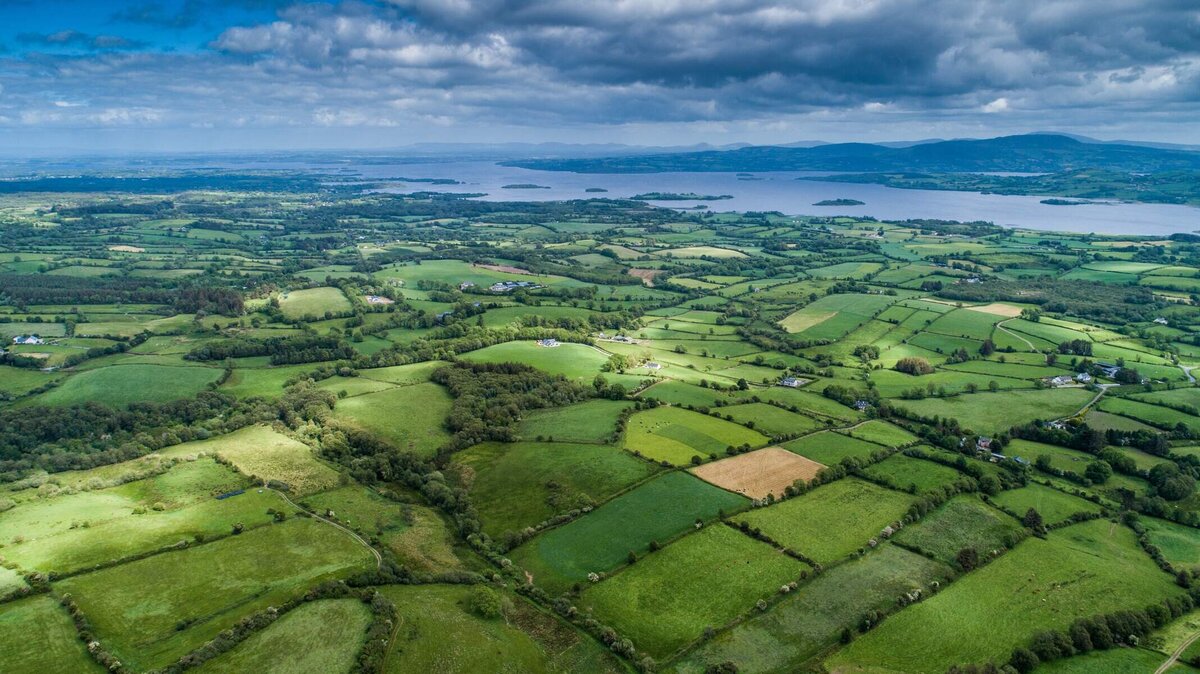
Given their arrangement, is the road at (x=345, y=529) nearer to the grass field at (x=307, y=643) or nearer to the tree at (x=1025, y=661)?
the grass field at (x=307, y=643)

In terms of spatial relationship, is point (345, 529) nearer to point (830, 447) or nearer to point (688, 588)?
point (688, 588)

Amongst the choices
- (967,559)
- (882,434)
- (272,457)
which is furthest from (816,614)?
(272,457)

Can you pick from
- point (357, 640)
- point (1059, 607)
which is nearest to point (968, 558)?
point (1059, 607)

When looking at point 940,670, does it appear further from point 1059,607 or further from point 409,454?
point 409,454

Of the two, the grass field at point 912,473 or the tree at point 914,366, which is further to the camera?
the tree at point 914,366

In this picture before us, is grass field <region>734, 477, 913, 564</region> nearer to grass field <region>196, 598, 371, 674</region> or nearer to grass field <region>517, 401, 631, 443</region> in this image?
grass field <region>517, 401, 631, 443</region>

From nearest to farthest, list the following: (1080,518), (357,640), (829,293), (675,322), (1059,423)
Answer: (357,640) < (1080,518) < (1059,423) < (675,322) < (829,293)

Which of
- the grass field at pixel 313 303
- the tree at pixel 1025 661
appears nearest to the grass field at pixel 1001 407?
the tree at pixel 1025 661
